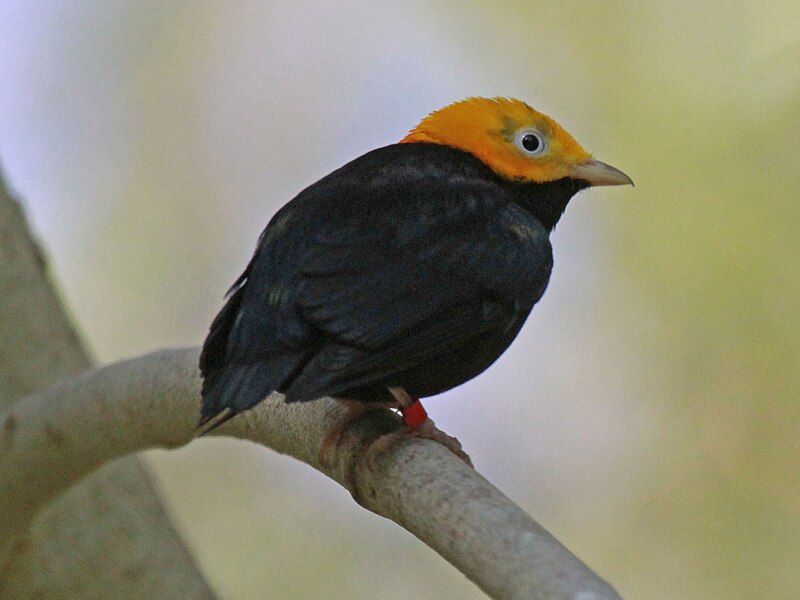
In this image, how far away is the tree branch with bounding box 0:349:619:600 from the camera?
9.32 ft

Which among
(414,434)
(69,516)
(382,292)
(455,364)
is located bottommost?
(69,516)

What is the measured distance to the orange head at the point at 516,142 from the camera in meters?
4.81

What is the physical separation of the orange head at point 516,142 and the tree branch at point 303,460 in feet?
4.08

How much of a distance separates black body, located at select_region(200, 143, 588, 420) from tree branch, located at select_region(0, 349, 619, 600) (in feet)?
0.90

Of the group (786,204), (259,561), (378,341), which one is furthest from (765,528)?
(378,341)

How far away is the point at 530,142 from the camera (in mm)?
4852

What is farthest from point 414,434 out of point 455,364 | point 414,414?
point 455,364

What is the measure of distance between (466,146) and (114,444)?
1833 millimetres

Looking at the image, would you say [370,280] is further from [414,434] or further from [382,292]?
[414,434]

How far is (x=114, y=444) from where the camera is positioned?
489 cm

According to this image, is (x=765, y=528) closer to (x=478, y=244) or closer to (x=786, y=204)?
(x=786, y=204)

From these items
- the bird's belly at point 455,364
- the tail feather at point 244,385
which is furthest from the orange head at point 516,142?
the tail feather at point 244,385

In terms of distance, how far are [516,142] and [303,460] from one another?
1531 mm

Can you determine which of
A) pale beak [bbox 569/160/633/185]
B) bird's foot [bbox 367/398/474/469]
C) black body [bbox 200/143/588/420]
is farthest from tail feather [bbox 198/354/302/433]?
pale beak [bbox 569/160/633/185]
